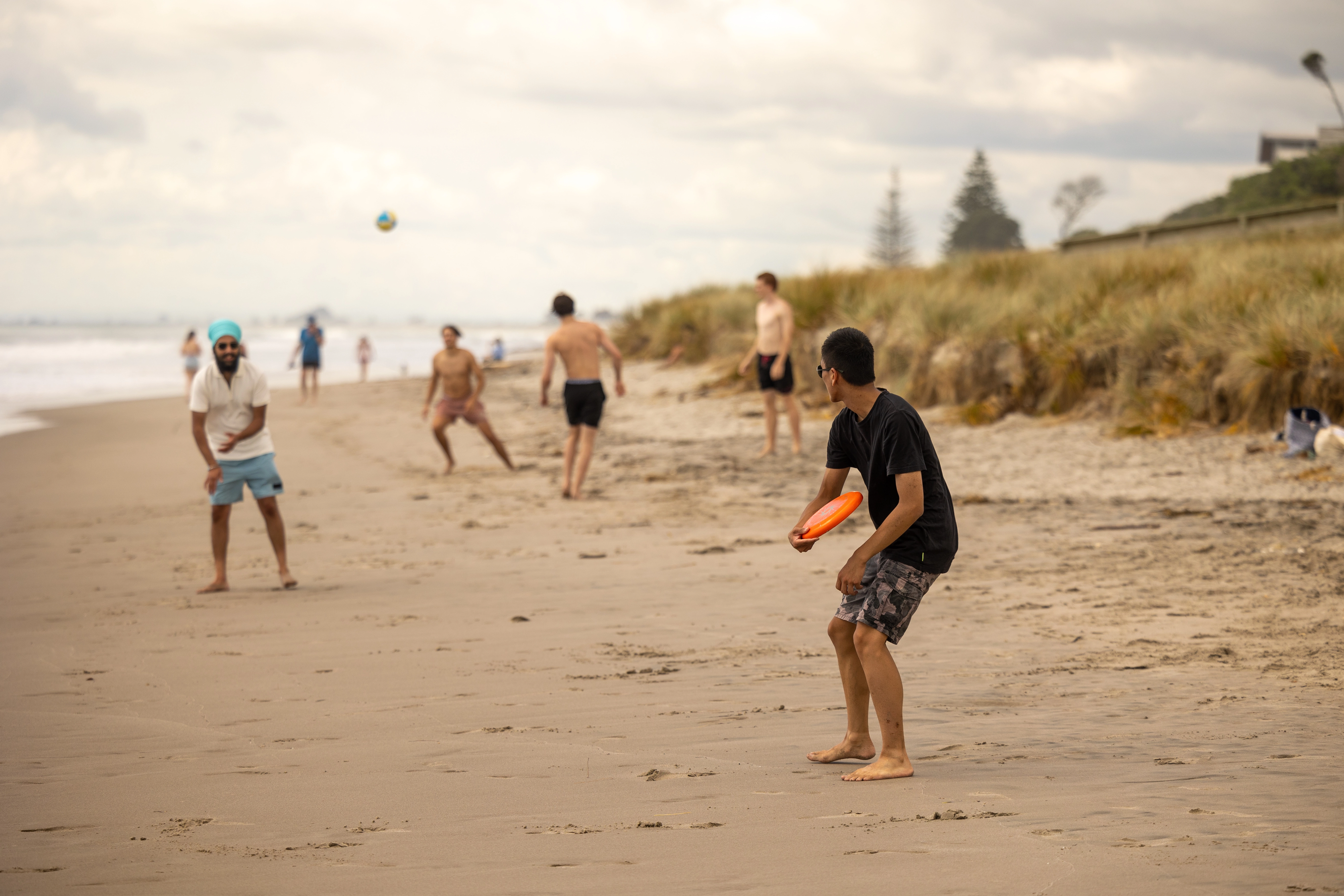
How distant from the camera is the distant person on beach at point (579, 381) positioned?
35.3ft

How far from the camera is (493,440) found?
41.8 ft

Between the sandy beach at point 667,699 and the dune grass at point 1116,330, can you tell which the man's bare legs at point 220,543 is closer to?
the sandy beach at point 667,699

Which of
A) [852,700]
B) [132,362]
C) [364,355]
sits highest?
[132,362]

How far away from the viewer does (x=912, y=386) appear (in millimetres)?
15961

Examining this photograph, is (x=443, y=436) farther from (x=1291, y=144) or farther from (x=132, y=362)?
(x=1291, y=144)

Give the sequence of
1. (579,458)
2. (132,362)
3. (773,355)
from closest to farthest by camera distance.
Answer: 1. (579,458)
2. (773,355)
3. (132,362)

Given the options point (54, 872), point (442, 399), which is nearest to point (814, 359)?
point (442, 399)

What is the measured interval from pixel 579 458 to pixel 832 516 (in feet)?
24.2

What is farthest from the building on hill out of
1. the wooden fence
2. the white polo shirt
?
the white polo shirt

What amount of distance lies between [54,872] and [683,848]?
1.68 m

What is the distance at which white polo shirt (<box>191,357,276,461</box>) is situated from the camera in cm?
716

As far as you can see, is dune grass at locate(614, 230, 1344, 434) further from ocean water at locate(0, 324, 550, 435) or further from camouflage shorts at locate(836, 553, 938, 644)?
camouflage shorts at locate(836, 553, 938, 644)

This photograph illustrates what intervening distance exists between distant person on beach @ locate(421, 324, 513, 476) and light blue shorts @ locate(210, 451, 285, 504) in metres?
5.23

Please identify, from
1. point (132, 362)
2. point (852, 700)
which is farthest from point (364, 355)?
point (852, 700)
